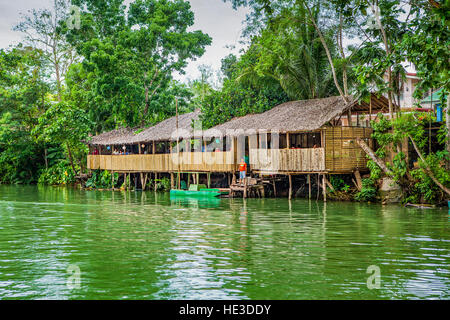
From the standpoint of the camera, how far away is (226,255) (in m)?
9.33

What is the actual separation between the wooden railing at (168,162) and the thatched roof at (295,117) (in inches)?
47.2

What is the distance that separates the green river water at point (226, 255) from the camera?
6977 mm

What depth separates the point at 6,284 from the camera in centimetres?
730

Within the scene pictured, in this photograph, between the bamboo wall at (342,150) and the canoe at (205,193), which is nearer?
the bamboo wall at (342,150)

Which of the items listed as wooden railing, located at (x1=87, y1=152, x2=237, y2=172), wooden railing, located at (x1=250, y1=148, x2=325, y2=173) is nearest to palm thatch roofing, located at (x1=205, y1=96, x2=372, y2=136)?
wooden railing, located at (x1=250, y1=148, x2=325, y2=173)

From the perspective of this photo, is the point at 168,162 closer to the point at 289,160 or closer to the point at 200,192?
the point at 200,192

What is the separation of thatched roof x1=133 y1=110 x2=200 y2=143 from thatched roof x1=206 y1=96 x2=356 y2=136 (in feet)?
8.95

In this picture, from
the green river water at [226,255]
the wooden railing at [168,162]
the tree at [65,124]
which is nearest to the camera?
the green river water at [226,255]

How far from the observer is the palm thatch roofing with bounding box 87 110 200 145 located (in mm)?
27752

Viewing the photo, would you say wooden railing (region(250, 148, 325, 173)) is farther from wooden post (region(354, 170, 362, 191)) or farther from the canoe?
the canoe

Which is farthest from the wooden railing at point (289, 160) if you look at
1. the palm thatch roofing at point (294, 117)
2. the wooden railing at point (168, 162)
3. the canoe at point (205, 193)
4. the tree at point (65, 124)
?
the tree at point (65, 124)

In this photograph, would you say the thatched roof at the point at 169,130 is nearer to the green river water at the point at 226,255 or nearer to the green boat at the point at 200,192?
the green boat at the point at 200,192

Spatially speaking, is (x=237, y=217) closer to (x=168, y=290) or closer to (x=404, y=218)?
(x=404, y=218)

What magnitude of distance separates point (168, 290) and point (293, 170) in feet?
50.0
